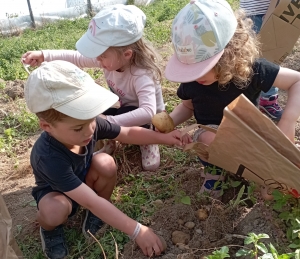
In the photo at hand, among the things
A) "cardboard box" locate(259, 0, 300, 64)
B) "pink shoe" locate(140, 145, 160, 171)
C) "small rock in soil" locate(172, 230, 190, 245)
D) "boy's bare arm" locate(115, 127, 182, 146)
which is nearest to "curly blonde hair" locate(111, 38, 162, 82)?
"pink shoe" locate(140, 145, 160, 171)

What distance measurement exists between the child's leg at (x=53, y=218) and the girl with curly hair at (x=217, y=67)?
2.30 ft

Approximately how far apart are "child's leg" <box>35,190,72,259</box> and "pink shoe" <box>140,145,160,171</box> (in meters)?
0.64

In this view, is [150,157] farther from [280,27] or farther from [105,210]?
[280,27]

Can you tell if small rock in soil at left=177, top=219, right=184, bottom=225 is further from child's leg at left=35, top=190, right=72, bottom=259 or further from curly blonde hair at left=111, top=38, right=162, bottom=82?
curly blonde hair at left=111, top=38, right=162, bottom=82

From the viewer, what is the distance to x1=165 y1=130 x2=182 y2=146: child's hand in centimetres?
219

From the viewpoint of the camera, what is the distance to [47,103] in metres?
1.72

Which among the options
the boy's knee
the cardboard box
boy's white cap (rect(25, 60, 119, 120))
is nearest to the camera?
boy's white cap (rect(25, 60, 119, 120))

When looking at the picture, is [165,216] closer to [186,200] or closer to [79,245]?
[186,200]

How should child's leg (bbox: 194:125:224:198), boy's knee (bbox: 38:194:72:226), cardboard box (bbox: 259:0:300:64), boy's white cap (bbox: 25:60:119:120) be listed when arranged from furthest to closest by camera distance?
cardboard box (bbox: 259:0:300:64) < child's leg (bbox: 194:125:224:198) < boy's knee (bbox: 38:194:72:226) < boy's white cap (bbox: 25:60:119:120)

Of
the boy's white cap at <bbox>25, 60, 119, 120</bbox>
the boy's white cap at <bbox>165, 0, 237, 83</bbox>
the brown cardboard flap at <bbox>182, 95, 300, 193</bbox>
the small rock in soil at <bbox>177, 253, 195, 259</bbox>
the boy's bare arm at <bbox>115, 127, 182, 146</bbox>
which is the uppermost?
the boy's white cap at <bbox>165, 0, 237, 83</bbox>

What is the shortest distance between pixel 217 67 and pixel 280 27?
3.74ft

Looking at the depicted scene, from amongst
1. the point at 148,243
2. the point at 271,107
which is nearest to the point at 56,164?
the point at 148,243

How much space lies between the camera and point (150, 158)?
8.59ft

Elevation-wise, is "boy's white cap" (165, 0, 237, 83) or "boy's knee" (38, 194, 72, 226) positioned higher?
"boy's white cap" (165, 0, 237, 83)
